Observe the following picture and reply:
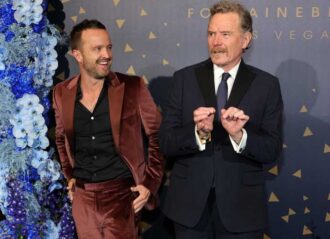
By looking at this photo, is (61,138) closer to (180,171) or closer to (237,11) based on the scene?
(180,171)

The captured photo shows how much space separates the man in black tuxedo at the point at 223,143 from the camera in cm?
242

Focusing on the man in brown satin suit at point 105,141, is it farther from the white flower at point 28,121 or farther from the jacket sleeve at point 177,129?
the jacket sleeve at point 177,129

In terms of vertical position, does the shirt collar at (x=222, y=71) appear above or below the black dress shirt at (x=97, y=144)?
above

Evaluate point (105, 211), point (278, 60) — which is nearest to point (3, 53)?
point (105, 211)

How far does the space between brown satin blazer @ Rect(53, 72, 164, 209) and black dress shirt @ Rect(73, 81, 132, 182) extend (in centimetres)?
3


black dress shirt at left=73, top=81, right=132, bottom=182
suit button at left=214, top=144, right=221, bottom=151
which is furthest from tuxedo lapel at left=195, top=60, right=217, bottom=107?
black dress shirt at left=73, top=81, right=132, bottom=182

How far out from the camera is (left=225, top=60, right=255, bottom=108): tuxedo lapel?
96.0 inches

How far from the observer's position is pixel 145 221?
354 cm

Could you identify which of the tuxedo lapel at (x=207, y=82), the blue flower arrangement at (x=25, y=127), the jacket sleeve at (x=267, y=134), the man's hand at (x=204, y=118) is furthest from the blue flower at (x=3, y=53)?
the jacket sleeve at (x=267, y=134)

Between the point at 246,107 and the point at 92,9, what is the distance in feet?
4.88

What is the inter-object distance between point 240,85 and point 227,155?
0.33 meters

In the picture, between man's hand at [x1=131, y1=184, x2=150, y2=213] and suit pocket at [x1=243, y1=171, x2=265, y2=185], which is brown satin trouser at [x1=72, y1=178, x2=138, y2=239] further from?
suit pocket at [x1=243, y1=171, x2=265, y2=185]

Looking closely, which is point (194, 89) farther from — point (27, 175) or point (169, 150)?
point (27, 175)

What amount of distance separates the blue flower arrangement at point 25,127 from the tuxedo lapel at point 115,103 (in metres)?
0.40
